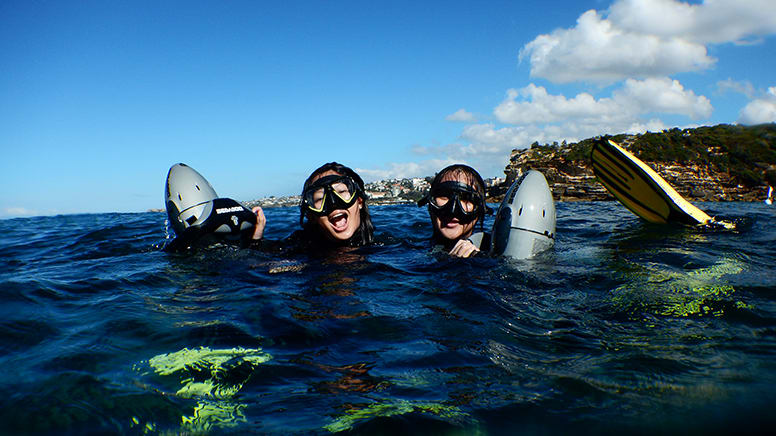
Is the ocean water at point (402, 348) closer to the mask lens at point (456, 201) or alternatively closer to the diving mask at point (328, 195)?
the mask lens at point (456, 201)


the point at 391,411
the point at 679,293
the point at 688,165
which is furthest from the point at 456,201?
the point at 688,165

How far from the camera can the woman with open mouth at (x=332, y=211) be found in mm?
4957

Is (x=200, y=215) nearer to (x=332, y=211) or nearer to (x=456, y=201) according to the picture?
(x=332, y=211)

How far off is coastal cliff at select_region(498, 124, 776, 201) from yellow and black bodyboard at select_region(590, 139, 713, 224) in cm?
1276

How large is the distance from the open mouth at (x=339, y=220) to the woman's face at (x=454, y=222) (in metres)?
1.09

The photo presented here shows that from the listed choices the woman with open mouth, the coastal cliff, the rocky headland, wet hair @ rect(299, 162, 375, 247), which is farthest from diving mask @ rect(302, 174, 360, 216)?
the coastal cliff

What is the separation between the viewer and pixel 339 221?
5199 mm

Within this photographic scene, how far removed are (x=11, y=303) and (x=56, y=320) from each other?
2.45ft

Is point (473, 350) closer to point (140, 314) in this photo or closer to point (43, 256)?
point (140, 314)

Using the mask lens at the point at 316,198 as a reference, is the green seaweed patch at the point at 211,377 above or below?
below

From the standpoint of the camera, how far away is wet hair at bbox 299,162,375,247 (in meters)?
5.22

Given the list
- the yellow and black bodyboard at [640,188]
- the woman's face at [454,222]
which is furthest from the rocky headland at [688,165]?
the woman's face at [454,222]

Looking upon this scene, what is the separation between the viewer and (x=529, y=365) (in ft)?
7.20

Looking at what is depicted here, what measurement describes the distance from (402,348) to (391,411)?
73cm
